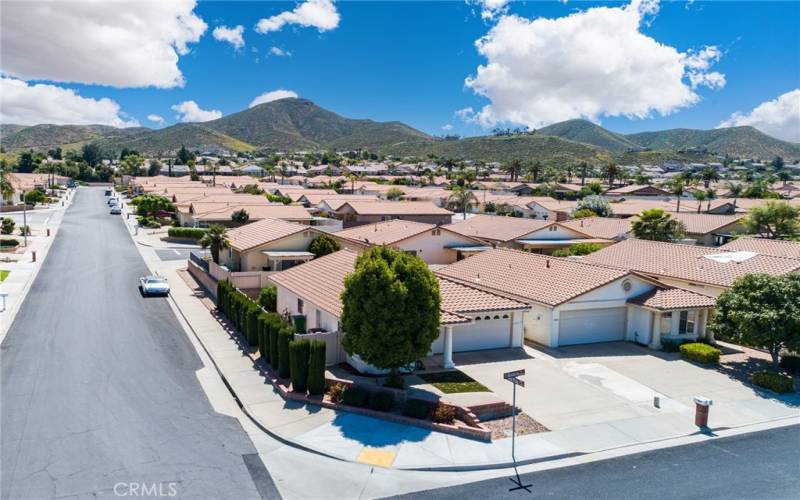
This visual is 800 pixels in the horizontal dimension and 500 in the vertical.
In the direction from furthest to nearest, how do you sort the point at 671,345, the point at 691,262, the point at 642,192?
1. the point at 642,192
2. the point at 691,262
3. the point at 671,345

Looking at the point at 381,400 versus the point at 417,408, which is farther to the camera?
the point at 381,400

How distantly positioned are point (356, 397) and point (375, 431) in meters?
1.81

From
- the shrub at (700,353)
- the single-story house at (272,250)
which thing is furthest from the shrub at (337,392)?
the single-story house at (272,250)

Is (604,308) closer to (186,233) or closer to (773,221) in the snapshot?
Result: (773,221)

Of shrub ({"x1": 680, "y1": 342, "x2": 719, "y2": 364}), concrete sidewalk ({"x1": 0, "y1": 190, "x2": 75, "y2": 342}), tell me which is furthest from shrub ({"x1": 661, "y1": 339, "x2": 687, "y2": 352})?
concrete sidewalk ({"x1": 0, "y1": 190, "x2": 75, "y2": 342})

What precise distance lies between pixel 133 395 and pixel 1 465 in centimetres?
510

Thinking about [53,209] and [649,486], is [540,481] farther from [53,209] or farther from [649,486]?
[53,209]

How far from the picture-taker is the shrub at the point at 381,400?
18594 millimetres

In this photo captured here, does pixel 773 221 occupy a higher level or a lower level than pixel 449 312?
higher

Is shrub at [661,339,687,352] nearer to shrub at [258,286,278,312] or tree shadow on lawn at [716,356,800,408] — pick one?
tree shadow on lawn at [716,356,800,408]

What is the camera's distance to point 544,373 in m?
23.2

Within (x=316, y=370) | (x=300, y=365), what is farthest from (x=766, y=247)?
(x=300, y=365)

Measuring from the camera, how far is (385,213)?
71250 millimetres

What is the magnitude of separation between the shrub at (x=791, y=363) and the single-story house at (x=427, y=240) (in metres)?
24.5
